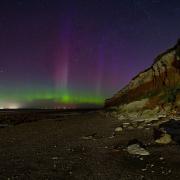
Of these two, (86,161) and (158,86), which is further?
(158,86)

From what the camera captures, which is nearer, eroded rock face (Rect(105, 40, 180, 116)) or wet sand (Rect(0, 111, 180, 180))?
wet sand (Rect(0, 111, 180, 180))

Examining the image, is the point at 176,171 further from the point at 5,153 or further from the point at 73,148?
the point at 5,153

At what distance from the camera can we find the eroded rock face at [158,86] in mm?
35125

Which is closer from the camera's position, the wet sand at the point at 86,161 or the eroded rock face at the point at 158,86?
the wet sand at the point at 86,161

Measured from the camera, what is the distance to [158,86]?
41125 millimetres

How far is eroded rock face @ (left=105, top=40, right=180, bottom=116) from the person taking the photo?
35125 mm

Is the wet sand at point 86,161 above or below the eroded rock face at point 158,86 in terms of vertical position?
below

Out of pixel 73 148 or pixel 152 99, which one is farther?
pixel 152 99

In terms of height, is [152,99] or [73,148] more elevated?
[152,99]

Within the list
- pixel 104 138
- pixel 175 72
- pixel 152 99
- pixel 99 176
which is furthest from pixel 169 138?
pixel 175 72

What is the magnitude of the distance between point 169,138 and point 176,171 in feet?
19.2

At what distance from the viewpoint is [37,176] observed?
11.6 meters

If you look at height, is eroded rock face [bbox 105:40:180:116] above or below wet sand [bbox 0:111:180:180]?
above

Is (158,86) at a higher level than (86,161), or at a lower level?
higher
